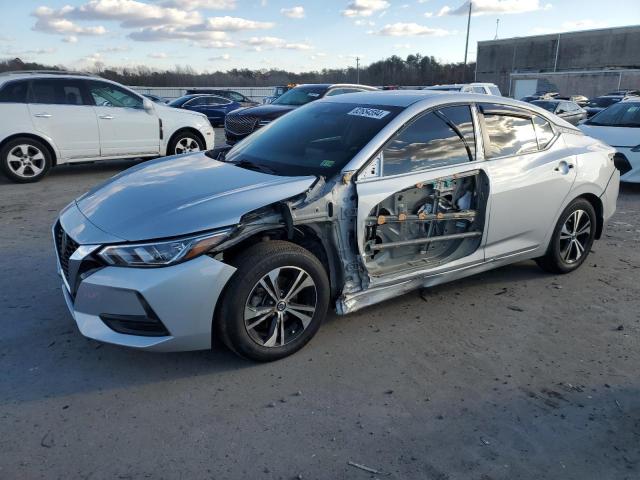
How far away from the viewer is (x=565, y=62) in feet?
211

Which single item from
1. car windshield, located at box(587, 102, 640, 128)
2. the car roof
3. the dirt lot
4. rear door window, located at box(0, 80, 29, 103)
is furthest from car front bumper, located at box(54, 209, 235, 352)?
car windshield, located at box(587, 102, 640, 128)

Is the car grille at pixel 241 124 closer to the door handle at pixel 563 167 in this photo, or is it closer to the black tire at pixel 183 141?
the black tire at pixel 183 141

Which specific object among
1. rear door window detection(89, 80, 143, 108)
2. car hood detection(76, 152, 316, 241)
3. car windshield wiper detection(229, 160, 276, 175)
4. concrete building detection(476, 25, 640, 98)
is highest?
concrete building detection(476, 25, 640, 98)

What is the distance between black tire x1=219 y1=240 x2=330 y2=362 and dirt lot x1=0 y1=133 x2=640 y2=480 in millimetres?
133

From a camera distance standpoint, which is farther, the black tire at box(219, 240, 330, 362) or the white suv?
the white suv

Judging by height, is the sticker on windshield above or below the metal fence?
above

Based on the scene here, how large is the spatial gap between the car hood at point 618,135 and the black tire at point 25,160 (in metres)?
8.85

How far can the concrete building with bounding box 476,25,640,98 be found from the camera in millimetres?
45812

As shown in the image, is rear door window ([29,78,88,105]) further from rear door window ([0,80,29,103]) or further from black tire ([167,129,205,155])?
black tire ([167,129,205,155])

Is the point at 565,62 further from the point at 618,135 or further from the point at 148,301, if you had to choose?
the point at 148,301

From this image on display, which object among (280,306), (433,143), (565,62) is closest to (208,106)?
(433,143)

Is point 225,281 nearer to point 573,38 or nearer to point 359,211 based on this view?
point 359,211

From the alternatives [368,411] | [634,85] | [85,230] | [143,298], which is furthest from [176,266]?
[634,85]

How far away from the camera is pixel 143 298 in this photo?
2.92 meters
